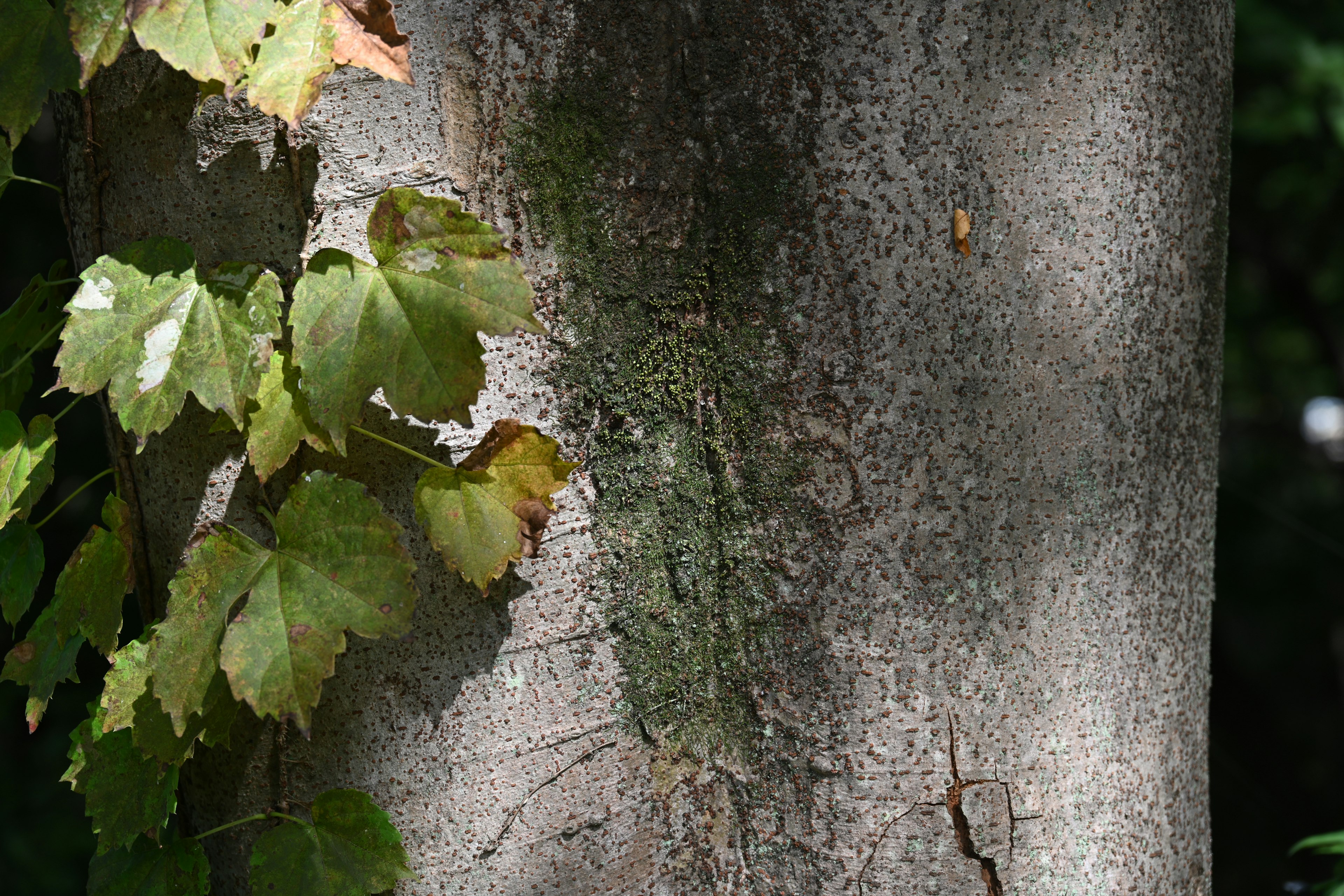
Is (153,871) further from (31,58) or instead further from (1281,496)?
(1281,496)

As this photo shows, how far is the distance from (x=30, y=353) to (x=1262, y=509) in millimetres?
2300

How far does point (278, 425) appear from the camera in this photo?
70cm

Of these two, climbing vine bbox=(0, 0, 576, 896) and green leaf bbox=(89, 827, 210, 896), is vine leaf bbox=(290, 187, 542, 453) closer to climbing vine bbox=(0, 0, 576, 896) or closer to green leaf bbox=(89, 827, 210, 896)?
climbing vine bbox=(0, 0, 576, 896)

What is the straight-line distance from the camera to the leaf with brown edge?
67 centimetres

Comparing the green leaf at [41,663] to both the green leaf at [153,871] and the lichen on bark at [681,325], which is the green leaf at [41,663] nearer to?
the green leaf at [153,871]

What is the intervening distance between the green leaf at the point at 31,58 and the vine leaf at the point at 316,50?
7.5 inches

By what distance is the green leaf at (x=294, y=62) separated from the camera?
0.66 metres

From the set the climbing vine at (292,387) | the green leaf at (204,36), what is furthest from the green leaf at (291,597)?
the green leaf at (204,36)

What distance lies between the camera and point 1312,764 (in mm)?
5410

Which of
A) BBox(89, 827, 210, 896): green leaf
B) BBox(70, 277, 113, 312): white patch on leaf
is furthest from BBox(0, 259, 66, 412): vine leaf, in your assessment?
BBox(89, 827, 210, 896): green leaf

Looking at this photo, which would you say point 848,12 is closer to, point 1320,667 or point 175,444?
point 175,444

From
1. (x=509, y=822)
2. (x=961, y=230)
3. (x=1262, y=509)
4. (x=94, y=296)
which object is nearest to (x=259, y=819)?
(x=509, y=822)

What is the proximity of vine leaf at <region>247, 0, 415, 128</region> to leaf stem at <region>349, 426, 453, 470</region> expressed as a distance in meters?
0.24

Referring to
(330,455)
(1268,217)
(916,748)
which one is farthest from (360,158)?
(1268,217)
